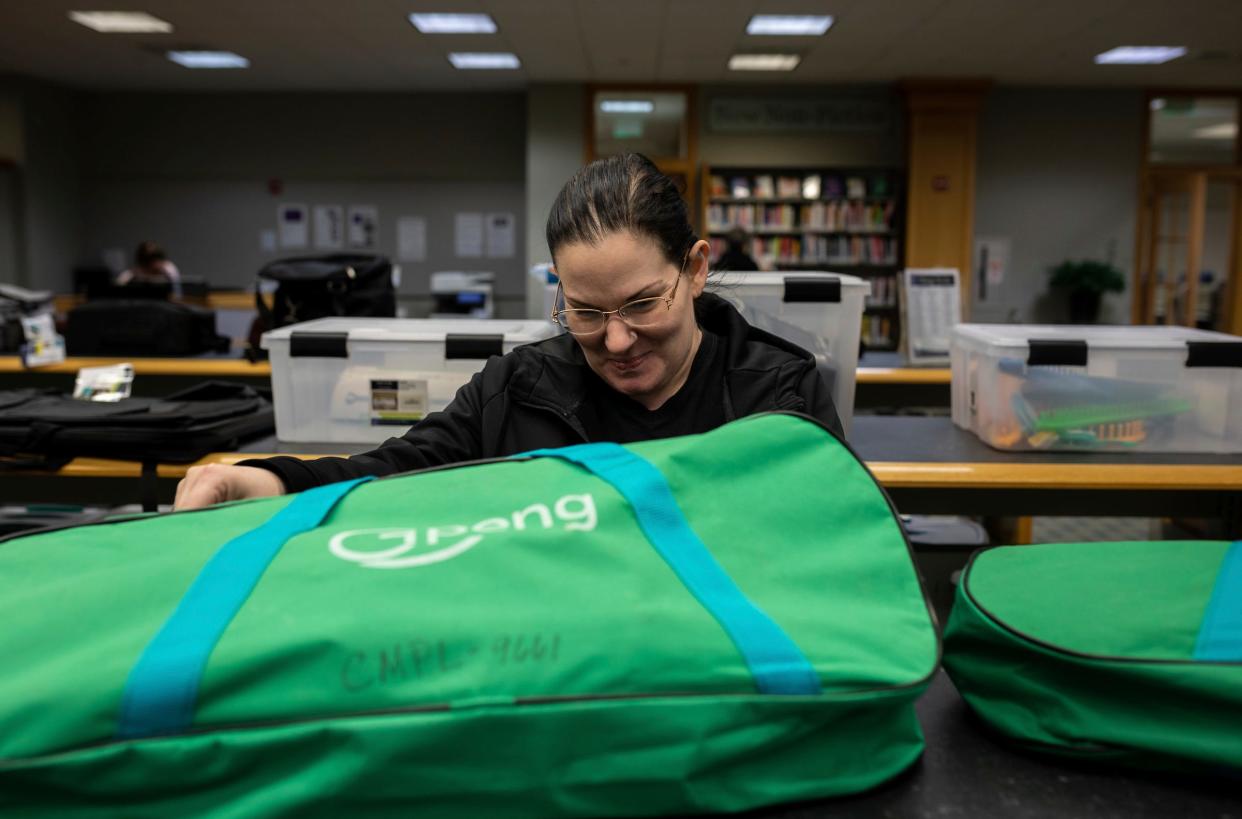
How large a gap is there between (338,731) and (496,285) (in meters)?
9.17

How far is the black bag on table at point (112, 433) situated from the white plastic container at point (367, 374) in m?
0.13

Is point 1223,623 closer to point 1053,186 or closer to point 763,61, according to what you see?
point 763,61

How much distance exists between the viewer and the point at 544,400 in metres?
1.26

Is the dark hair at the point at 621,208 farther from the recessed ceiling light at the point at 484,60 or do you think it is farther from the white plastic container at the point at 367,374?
the recessed ceiling light at the point at 484,60

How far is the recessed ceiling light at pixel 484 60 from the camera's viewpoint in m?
7.62

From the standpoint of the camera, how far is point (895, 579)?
0.66 meters

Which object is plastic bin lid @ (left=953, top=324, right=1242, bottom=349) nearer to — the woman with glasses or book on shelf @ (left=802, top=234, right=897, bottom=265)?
the woman with glasses

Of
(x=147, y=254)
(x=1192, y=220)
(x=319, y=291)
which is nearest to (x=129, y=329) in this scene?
(x=319, y=291)

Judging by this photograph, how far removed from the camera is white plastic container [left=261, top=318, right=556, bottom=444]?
1.95 m

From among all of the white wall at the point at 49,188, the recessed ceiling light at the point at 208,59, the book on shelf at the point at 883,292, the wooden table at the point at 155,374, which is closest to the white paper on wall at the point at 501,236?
the recessed ceiling light at the point at 208,59

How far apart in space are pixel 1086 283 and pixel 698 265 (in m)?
8.26

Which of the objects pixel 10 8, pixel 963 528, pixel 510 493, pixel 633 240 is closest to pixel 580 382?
pixel 633 240

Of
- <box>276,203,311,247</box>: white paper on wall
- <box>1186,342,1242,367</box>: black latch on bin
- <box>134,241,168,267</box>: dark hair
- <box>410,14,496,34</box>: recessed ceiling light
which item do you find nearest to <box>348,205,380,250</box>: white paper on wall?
<box>276,203,311,247</box>: white paper on wall

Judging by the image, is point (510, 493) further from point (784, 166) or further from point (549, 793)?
point (784, 166)
